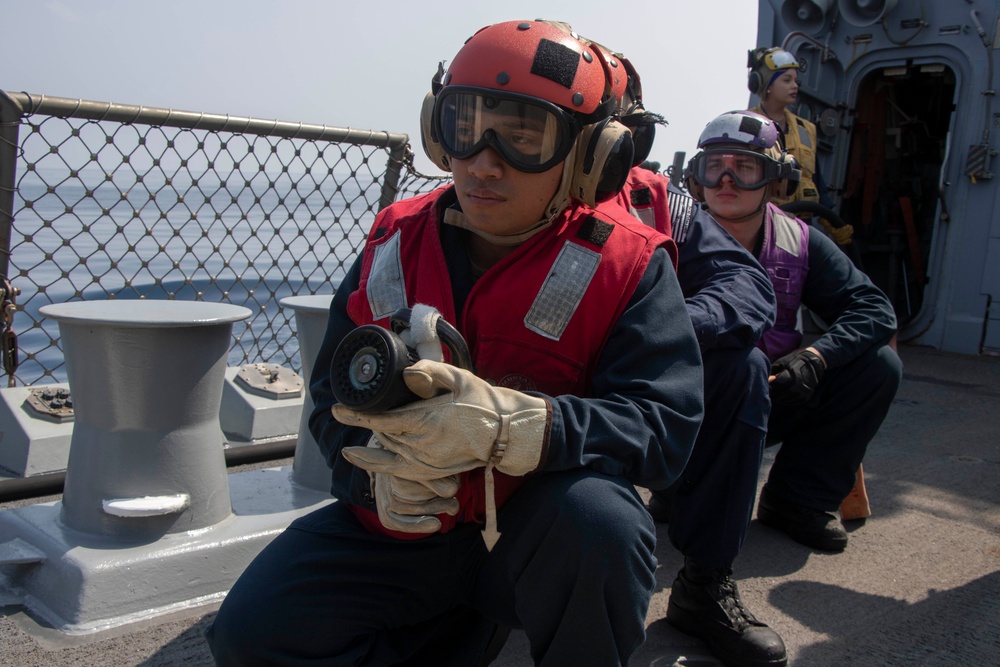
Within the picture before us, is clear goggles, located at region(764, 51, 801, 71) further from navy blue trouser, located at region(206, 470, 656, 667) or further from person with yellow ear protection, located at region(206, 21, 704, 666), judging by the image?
navy blue trouser, located at region(206, 470, 656, 667)

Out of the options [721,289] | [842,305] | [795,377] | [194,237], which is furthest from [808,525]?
[194,237]

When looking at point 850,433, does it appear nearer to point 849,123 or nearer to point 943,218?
point 943,218

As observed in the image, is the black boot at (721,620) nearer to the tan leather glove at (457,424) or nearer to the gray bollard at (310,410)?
the tan leather glove at (457,424)

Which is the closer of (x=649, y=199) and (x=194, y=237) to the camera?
(x=649, y=199)

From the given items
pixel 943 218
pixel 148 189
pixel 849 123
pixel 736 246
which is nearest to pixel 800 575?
pixel 736 246

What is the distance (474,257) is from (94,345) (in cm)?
119

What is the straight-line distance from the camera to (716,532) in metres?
2.48

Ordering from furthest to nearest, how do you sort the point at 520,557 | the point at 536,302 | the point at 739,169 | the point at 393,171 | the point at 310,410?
the point at 393,171, the point at 739,169, the point at 310,410, the point at 536,302, the point at 520,557

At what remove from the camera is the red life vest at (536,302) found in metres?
1.81

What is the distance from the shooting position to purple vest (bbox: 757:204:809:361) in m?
3.25

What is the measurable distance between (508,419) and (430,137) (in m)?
0.73

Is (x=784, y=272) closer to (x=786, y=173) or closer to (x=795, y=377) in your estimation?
(x=786, y=173)

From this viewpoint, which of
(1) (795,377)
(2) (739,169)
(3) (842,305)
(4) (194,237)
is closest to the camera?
(1) (795,377)

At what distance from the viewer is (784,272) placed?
3283mm
